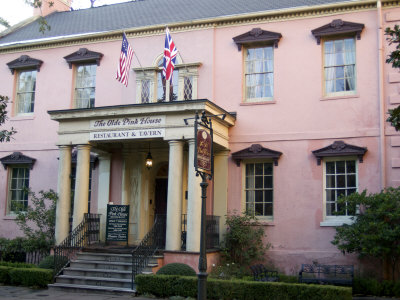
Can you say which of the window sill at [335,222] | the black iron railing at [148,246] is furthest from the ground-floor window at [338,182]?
the black iron railing at [148,246]

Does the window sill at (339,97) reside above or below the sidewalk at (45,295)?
above

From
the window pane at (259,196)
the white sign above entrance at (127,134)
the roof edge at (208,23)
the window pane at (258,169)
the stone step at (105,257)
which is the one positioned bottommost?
the stone step at (105,257)

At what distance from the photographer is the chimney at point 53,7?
2353 centimetres

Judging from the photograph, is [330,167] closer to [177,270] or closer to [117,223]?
[177,270]

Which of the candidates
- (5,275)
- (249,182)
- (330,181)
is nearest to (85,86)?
(249,182)

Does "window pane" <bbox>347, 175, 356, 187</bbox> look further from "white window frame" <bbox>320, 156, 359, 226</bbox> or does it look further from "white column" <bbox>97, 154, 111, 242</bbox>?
"white column" <bbox>97, 154, 111, 242</bbox>

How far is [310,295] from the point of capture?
38.5ft

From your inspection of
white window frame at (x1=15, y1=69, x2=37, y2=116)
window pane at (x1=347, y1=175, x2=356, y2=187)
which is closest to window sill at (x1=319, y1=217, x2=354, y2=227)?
window pane at (x1=347, y1=175, x2=356, y2=187)

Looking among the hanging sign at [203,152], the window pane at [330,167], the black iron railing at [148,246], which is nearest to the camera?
the hanging sign at [203,152]

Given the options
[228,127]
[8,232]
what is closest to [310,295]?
[228,127]

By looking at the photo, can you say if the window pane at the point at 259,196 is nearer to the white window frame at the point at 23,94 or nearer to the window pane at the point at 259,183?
the window pane at the point at 259,183

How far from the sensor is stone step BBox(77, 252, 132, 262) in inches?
584

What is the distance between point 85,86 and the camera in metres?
19.3

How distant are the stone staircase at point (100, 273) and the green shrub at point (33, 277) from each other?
0.85 feet
